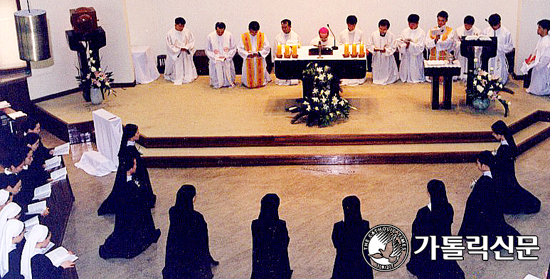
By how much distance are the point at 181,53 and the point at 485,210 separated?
30.0 feet

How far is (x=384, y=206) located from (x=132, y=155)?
3690 mm

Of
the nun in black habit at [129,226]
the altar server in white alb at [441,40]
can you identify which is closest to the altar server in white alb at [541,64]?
the altar server in white alb at [441,40]

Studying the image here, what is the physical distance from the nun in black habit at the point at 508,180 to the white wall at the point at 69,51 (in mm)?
8875

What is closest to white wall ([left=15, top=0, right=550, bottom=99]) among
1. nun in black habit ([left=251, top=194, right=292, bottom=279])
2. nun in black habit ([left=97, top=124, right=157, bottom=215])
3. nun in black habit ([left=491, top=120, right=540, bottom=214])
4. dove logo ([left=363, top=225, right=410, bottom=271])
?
nun in black habit ([left=97, top=124, right=157, bottom=215])

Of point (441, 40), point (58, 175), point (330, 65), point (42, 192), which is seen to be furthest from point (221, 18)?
point (42, 192)

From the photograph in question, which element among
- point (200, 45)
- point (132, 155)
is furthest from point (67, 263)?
point (200, 45)

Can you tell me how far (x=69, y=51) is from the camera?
15.7 m

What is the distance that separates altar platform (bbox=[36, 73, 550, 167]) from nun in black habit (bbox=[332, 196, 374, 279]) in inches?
162

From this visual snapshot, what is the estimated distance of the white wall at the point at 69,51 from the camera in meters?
15.3

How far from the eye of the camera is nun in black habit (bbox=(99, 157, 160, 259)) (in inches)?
377

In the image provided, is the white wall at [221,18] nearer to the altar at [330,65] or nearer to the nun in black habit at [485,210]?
the altar at [330,65]

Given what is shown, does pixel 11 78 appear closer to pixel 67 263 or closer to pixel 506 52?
pixel 67 263

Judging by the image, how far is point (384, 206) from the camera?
10820mm

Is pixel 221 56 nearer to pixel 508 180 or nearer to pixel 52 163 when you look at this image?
pixel 52 163
